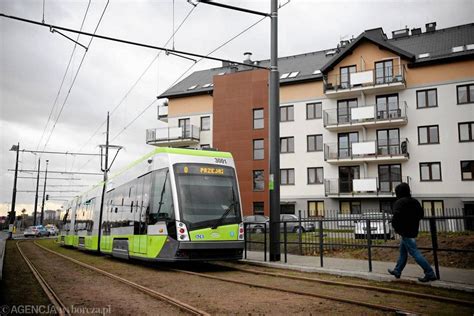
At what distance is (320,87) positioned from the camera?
39.7m

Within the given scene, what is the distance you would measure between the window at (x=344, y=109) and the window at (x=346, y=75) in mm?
1507

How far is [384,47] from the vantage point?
3634 cm

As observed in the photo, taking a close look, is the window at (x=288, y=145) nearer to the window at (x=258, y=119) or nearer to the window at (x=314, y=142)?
the window at (x=314, y=142)

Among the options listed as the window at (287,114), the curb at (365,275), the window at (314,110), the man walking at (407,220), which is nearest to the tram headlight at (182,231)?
the curb at (365,275)

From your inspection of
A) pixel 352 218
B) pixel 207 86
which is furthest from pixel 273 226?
pixel 207 86

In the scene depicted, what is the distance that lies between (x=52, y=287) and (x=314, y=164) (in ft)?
104

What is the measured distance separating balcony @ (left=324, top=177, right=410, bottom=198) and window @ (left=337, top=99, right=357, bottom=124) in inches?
205

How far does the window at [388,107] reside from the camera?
3579cm

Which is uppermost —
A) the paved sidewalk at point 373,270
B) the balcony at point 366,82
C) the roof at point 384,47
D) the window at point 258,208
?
the roof at point 384,47

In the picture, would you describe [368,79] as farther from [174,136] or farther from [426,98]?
[174,136]

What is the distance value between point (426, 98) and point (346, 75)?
6.78m

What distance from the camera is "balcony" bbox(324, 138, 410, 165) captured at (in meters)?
35.0

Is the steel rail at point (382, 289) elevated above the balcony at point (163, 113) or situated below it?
below

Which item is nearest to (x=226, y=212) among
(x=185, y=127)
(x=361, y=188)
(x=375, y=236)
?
(x=375, y=236)
